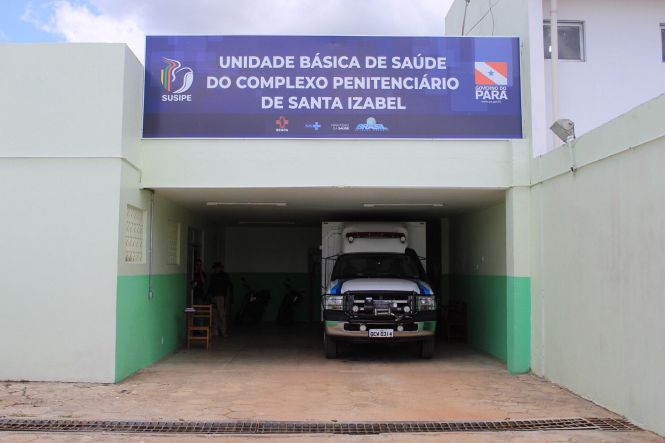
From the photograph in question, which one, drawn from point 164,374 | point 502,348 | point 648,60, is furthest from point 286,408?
point 648,60

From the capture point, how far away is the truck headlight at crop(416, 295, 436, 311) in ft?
36.0

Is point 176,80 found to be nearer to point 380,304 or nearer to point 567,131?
point 380,304

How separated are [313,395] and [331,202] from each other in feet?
14.9

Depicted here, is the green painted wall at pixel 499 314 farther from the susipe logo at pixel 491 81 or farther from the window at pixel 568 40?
the window at pixel 568 40

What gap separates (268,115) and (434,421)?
5323 mm

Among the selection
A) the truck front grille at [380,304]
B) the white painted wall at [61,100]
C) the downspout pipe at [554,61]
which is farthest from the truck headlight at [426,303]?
the white painted wall at [61,100]

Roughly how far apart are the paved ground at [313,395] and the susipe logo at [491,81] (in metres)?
4.38

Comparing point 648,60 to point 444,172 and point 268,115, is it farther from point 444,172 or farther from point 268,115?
point 268,115

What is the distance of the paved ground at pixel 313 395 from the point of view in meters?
7.08

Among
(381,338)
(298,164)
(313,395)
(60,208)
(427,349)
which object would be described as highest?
(298,164)

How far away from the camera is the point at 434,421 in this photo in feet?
23.1

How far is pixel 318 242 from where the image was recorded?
18.8m

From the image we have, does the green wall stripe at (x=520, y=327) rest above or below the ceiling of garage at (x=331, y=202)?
below

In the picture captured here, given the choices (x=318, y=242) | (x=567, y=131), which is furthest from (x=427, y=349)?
(x=318, y=242)
